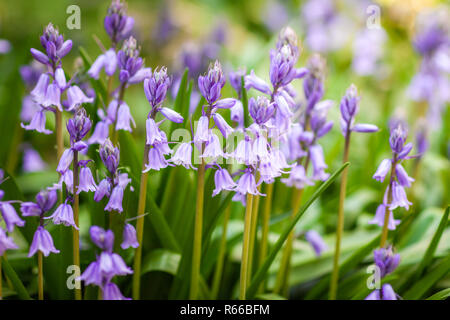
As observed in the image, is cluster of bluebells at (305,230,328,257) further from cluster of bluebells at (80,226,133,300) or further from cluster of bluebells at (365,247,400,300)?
cluster of bluebells at (80,226,133,300)

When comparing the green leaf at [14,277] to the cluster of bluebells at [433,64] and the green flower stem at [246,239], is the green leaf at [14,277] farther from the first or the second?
the cluster of bluebells at [433,64]

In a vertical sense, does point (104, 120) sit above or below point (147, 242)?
above

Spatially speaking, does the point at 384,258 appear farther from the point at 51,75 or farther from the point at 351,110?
the point at 51,75

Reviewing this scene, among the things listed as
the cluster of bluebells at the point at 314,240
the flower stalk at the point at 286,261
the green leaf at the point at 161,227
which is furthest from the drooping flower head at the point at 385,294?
the green leaf at the point at 161,227

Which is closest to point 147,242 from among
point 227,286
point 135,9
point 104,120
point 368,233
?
point 227,286
